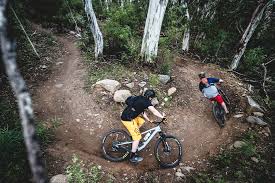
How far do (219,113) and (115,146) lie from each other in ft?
13.6

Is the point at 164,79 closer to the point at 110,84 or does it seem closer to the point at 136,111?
the point at 110,84

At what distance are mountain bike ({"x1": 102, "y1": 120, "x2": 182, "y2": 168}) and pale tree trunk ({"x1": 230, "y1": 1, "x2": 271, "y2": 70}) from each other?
697 cm

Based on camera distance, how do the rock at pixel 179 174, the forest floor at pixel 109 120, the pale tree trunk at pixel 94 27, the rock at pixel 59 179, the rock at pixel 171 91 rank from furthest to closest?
1. the pale tree trunk at pixel 94 27
2. the rock at pixel 171 91
3. the forest floor at pixel 109 120
4. the rock at pixel 179 174
5. the rock at pixel 59 179

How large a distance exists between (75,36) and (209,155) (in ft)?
40.6

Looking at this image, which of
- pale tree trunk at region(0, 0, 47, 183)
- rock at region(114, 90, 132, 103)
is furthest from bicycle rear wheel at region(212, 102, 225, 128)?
pale tree trunk at region(0, 0, 47, 183)

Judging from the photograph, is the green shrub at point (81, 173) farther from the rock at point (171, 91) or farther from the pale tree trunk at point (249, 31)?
the pale tree trunk at point (249, 31)

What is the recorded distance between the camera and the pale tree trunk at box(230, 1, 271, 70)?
10.6 m


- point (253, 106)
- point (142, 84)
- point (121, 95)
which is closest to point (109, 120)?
point (121, 95)

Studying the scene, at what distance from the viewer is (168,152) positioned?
649cm

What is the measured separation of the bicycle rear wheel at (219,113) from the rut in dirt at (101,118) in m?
0.23

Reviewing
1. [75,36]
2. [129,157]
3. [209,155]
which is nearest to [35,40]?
[75,36]

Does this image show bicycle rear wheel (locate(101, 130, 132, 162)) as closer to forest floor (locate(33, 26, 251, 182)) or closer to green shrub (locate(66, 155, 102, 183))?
forest floor (locate(33, 26, 251, 182))

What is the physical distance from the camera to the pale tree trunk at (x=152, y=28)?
9.56m

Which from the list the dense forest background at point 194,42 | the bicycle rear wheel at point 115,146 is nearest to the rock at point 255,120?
the dense forest background at point 194,42
